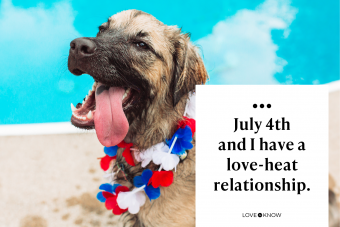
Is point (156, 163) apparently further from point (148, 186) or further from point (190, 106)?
point (190, 106)

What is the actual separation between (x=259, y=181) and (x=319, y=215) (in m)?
0.48

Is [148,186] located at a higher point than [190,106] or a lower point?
lower

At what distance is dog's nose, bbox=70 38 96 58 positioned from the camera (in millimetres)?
1765

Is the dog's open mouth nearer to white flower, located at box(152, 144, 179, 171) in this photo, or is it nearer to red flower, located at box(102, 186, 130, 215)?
white flower, located at box(152, 144, 179, 171)

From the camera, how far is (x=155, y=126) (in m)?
2.19

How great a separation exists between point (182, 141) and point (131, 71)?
2.29 ft

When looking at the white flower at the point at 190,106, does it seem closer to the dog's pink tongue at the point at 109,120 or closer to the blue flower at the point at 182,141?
the blue flower at the point at 182,141

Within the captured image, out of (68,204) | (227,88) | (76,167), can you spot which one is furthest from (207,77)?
(76,167)

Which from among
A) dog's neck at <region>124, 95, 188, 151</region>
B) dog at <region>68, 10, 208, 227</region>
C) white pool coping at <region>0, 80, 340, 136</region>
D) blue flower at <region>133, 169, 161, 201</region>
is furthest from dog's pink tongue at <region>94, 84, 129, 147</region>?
white pool coping at <region>0, 80, 340, 136</region>

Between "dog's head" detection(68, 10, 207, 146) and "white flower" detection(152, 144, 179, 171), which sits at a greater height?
"dog's head" detection(68, 10, 207, 146)

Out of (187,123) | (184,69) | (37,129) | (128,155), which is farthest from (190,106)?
(37,129)

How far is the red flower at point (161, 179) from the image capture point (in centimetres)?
207

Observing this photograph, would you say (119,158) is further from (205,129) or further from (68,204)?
(68,204)

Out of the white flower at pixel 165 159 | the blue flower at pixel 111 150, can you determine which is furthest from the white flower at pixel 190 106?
the blue flower at pixel 111 150
